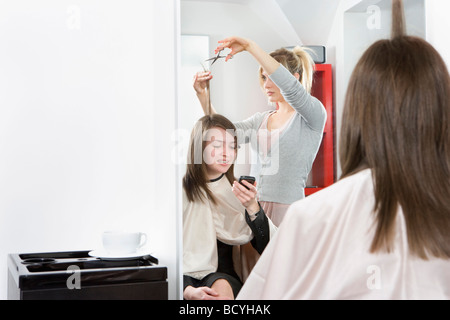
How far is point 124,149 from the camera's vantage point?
2.06m

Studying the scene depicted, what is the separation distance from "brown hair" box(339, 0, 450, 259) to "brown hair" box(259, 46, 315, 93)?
486mm

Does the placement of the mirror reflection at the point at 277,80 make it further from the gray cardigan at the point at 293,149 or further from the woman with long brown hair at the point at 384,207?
the woman with long brown hair at the point at 384,207

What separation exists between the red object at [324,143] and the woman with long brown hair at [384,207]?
1.59ft

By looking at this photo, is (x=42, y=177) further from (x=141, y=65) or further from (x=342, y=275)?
(x=342, y=275)

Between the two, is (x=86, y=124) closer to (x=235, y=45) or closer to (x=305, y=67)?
(x=235, y=45)

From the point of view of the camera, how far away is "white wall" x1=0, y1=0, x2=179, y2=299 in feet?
6.33

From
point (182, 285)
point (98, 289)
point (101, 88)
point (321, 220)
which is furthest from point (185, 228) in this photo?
point (321, 220)

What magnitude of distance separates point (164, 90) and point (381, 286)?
1.15m

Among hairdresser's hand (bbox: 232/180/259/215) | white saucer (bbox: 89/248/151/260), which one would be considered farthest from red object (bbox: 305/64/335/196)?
white saucer (bbox: 89/248/151/260)

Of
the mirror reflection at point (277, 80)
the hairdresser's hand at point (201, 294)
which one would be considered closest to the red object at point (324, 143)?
the mirror reflection at point (277, 80)

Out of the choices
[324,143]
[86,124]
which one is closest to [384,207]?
[324,143]

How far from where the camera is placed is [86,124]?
2.02 metres

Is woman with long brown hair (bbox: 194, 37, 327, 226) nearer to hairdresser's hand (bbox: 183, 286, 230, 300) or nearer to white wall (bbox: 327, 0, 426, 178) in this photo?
white wall (bbox: 327, 0, 426, 178)

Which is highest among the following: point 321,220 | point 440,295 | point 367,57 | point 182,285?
point 367,57
